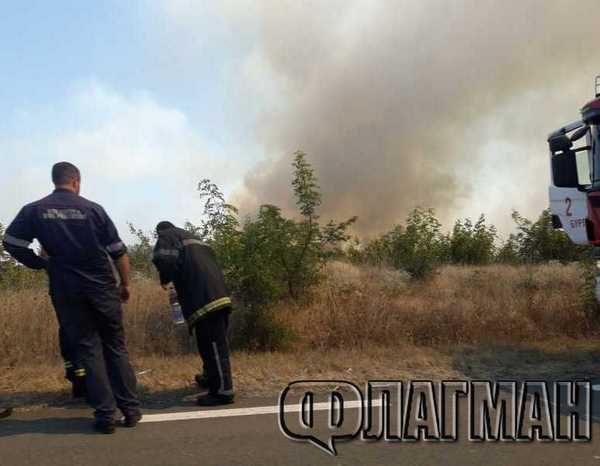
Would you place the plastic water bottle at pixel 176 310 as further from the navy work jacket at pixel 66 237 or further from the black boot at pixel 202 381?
the navy work jacket at pixel 66 237

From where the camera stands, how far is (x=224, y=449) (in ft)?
12.6

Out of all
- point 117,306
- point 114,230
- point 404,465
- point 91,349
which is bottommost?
point 404,465

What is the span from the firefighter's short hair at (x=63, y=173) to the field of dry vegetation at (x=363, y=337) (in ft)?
6.21

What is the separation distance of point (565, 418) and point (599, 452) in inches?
25.0

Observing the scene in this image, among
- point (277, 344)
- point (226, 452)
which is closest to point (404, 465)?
point (226, 452)

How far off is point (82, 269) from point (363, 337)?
13.9 feet

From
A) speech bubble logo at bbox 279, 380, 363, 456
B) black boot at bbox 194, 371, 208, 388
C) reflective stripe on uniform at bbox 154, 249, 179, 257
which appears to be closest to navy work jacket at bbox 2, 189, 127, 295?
reflective stripe on uniform at bbox 154, 249, 179, 257

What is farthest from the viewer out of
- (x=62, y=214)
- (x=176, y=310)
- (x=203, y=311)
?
(x=176, y=310)

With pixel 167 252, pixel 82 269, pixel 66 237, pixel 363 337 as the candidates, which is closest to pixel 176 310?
pixel 167 252

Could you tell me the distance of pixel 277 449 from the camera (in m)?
3.82

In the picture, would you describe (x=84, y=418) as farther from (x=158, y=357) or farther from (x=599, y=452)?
(x=599, y=452)

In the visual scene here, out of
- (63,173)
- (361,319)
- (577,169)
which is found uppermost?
(577,169)

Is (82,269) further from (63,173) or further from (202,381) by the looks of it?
(202,381)

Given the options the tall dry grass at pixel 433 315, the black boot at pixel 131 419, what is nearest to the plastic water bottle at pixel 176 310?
the black boot at pixel 131 419
